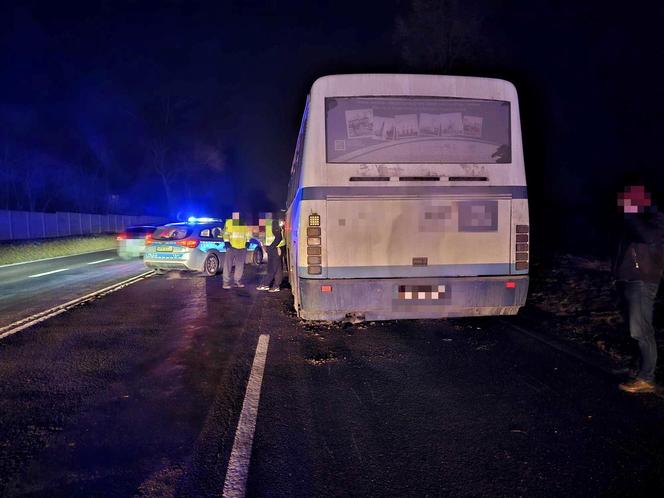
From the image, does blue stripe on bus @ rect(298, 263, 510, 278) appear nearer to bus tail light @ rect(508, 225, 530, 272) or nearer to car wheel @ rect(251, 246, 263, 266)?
bus tail light @ rect(508, 225, 530, 272)

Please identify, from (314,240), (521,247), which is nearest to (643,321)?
(521,247)

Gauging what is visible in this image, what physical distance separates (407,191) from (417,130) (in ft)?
2.54

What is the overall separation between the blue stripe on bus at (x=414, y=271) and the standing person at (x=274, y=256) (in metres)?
5.08

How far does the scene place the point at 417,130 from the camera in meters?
5.39

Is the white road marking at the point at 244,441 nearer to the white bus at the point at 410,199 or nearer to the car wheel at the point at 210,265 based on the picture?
the white bus at the point at 410,199

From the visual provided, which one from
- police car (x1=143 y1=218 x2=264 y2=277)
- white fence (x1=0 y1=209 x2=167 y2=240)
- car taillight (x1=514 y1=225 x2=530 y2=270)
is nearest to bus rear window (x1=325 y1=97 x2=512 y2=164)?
car taillight (x1=514 y1=225 x2=530 y2=270)

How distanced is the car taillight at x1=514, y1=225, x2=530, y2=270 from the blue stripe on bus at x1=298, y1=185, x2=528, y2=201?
40cm

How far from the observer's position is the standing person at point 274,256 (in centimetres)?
1042

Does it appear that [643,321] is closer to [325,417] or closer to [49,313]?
[325,417]

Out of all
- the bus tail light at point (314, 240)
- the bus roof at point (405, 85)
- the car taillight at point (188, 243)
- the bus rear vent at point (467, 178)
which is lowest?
the car taillight at point (188, 243)

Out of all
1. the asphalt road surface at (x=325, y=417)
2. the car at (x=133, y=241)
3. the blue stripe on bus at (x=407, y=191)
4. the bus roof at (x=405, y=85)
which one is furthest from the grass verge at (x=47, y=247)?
the bus roof at (x=405, y=85)

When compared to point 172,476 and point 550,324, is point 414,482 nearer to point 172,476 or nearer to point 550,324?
point 172,476

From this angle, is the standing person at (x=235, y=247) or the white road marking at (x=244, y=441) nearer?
the white road marking at (x=244, y=441)

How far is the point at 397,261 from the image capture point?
5.37 meters
